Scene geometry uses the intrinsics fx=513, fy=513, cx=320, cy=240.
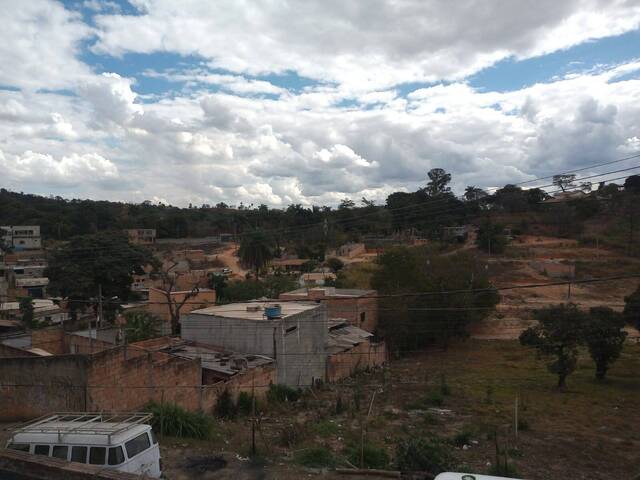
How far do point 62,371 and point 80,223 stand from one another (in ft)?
238

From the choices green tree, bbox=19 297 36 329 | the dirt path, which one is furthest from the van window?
the dirt path

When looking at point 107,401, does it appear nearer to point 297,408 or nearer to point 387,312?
point 297,408

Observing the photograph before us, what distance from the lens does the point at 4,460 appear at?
6.35m

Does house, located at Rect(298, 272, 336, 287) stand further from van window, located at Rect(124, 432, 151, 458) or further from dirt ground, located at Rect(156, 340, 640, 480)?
van window, located at Rect(124, 432, 151, 458)

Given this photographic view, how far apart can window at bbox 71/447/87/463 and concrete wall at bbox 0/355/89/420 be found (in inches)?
187

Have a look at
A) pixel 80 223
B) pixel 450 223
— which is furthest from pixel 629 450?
pixel 80 223

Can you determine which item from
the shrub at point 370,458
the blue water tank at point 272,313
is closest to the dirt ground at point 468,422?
the shrub at point 370,458

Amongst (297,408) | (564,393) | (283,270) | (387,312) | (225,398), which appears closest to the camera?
(225,398)

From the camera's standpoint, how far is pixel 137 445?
26.8 ft

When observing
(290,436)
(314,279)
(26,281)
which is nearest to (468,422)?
(290,436)

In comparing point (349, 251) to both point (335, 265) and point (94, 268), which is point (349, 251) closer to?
point (335, 265)

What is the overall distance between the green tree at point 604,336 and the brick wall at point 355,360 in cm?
1030

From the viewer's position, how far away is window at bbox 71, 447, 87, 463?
310 inches

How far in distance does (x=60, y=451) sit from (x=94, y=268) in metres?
25.5
